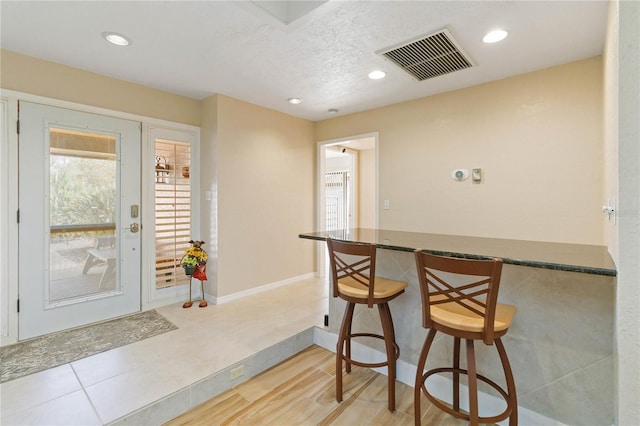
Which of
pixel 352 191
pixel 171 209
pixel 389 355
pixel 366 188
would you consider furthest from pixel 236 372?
pixel 366 188

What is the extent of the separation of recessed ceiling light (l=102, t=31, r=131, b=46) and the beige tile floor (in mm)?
2477

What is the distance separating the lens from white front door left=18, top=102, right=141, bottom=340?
260 cm

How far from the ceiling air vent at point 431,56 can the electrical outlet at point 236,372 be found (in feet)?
9.07

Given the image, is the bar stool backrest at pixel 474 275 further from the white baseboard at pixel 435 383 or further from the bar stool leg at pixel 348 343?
the white baseboard at pixel 435 383

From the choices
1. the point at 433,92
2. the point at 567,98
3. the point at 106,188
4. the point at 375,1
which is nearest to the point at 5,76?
the point at 106,188

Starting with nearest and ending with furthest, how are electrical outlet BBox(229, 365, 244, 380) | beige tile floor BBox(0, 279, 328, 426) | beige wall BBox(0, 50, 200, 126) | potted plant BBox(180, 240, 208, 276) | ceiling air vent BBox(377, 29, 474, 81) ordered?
beige tile floor BBox(0, 279, 328, 426), electrical outlet BBox(229, 365, 244, 380), ceiling air vent BBox(377, 29, 474, 81), beige wall BBox(0, 50, 200, 126), potted plant BBox(180, 240, 208, 276)

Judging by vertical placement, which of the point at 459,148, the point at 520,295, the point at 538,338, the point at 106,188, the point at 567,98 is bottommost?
the point at 538,338

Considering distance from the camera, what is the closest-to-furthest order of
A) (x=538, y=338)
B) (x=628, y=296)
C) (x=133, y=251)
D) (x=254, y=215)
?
(x=628, y=296)
(x=538, y=338)
(x=133, y=251)
(x=254, y=215)

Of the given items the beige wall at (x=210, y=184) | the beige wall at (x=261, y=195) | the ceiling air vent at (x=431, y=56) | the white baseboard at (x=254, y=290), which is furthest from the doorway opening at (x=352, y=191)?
the ceiling air vent at (x=431, y=56)

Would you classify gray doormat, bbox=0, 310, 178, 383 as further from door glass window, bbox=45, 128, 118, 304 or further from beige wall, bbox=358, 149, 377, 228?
beige wall, bbox=358, 149, 377, 228

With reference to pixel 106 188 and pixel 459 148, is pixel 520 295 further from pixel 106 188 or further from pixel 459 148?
pixel 106 188

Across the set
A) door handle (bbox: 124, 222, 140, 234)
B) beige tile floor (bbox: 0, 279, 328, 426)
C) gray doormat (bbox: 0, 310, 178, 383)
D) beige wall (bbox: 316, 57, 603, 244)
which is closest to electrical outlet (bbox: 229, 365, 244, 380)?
beige tile floor (bbox: 0, 279, 328, 426)

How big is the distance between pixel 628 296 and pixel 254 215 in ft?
Answer: 11.4

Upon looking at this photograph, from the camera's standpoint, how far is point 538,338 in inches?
65.8
